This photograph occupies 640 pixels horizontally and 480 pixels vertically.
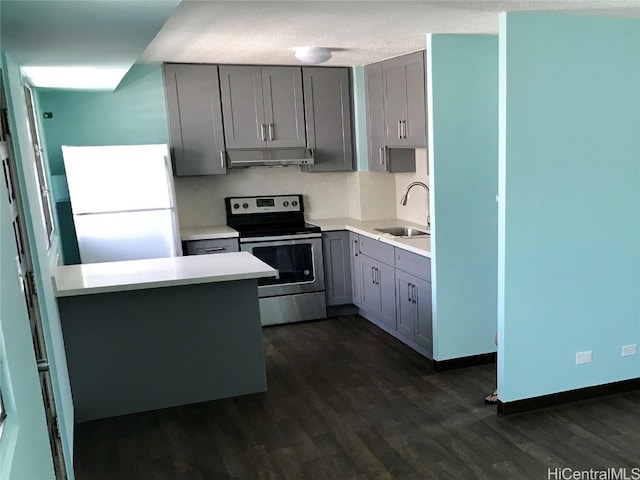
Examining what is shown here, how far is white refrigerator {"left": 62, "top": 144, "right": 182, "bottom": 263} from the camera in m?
4.24

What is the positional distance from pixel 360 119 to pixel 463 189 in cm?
178

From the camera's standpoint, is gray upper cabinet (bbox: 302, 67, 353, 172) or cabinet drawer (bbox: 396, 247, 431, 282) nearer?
cabinet drawer (bbox: 396, 247, 431, 282)

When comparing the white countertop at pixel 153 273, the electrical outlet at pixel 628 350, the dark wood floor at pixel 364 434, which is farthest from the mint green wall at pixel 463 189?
the white countertop at pixel 153 273

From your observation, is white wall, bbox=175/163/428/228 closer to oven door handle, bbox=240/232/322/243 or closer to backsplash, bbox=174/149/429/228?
backsplash, bbox=174/149/429/228

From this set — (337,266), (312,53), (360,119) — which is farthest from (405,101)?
(337,266)

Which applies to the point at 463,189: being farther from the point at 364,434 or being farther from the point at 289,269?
the point at 289,269

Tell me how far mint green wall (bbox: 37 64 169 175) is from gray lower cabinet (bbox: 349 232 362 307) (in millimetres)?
1917

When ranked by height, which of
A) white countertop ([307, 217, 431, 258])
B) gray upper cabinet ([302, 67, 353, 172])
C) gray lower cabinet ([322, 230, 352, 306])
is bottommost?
gray lower cabinet ([322, 230, 352, 306])

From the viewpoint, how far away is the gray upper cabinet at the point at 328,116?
515 centimetres

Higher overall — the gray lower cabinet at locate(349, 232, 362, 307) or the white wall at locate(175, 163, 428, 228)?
the white wall at locate(175, 163, 428, 228)

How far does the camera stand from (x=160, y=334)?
137 inches

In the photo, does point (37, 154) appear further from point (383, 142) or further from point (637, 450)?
point (637, 450)

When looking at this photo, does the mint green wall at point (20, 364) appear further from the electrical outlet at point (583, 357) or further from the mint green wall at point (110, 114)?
the electrical outlet at point (583, 357)

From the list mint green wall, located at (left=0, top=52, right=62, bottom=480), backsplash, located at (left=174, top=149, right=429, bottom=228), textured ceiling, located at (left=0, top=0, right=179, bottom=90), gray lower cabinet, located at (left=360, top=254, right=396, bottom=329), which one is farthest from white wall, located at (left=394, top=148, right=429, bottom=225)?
mint green wall, located at (left=0, top=52, right=62, bottom=480)
